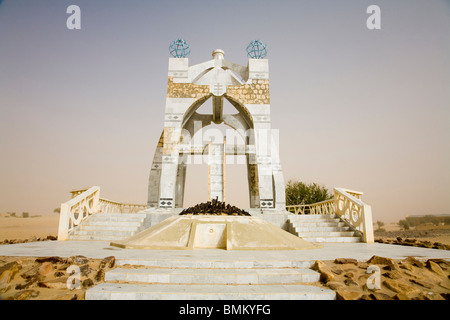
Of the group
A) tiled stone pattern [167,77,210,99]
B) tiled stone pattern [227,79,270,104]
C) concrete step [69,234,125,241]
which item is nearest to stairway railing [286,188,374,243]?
tiled stone pattern [227,79,270,104]

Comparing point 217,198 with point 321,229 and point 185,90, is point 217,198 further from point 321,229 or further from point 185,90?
point 185,90

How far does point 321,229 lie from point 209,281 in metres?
7.07

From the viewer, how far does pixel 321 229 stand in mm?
9047

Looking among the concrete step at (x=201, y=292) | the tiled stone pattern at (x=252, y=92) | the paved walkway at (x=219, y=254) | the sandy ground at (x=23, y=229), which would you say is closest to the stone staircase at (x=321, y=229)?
the paved walkway at (x=219, y=254)

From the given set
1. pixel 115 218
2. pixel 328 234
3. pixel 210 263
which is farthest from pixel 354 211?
pixel 115 218

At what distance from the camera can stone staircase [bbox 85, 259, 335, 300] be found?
2633 millimetres

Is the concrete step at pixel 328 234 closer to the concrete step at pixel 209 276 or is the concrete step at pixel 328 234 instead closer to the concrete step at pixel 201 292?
the concrete step at pixel 209 276

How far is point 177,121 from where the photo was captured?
49.4 feet
